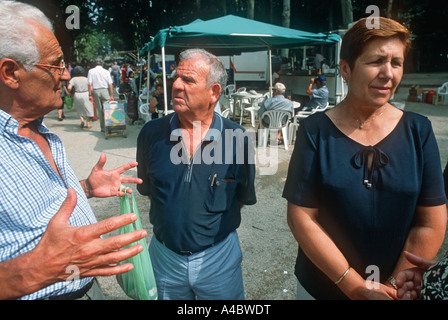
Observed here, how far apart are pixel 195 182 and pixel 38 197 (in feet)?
2.72

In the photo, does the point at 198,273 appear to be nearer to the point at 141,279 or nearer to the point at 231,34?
the point at 141,279

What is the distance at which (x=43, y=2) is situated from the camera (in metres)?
21.6

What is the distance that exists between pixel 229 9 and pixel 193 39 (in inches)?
1118

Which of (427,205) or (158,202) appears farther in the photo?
(158,202)

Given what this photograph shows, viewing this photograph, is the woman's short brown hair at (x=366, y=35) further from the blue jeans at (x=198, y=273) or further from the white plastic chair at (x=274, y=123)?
the white plastic chair at (x=274, y=123)

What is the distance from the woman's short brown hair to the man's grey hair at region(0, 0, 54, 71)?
55.3 inches

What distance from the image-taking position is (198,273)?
180 centimetres

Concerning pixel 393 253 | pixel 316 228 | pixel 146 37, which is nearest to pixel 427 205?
pixel 393 253

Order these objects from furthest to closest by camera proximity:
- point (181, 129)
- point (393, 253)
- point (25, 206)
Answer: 1. point (181, 129)
2. point (393, 253)
3. point (25, 206)

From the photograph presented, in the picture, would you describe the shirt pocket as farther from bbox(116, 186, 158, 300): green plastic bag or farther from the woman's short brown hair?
the woman's short brown hair

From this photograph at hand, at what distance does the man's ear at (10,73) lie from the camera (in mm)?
1214

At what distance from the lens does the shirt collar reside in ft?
6.26

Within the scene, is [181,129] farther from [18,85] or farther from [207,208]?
[18,85]

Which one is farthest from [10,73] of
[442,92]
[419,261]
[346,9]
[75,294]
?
[346,9]
